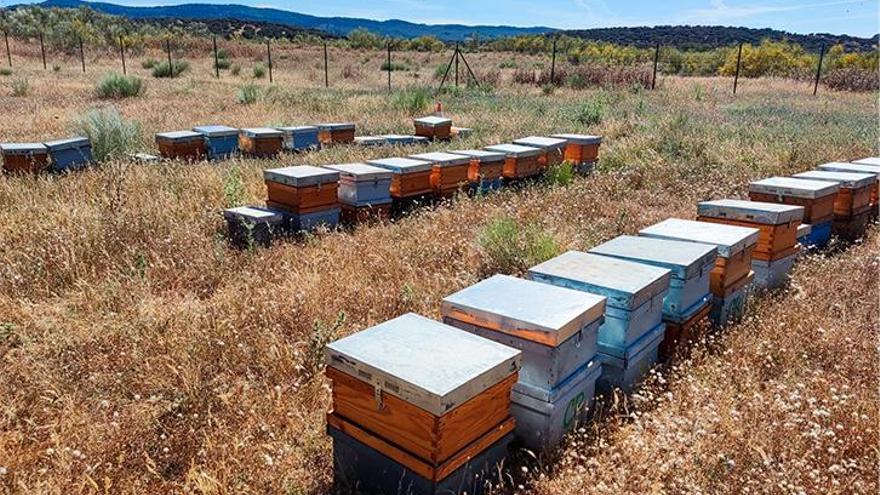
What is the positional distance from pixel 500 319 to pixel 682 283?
4.27ft

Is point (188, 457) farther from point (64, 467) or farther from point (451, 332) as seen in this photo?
point (451, 332)

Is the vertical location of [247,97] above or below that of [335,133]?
above

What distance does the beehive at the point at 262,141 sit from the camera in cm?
873

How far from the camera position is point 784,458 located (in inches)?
105

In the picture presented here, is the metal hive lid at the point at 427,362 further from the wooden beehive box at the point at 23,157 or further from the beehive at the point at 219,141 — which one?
the beehive at the point at 219,141

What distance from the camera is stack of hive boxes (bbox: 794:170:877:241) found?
5965 millimetres

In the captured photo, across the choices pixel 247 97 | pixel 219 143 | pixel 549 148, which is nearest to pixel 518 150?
pixel 549 148

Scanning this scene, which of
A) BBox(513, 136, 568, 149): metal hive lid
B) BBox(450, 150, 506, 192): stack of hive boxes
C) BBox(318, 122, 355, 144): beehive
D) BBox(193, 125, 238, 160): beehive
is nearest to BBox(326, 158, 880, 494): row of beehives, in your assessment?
BBox(450, 150, 506, 192): stack of hive boxes

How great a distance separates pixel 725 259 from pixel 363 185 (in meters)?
3.35

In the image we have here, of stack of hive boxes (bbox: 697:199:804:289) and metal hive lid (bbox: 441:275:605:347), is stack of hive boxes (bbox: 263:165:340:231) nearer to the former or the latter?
metal hive lid (bbox: 441:275:605:347)

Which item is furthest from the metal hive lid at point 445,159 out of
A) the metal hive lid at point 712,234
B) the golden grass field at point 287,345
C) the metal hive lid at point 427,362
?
the metal hive lid at point 427,362

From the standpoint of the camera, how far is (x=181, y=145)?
8.33 metres

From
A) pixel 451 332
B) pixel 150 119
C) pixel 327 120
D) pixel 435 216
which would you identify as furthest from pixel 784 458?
pixel 150 119

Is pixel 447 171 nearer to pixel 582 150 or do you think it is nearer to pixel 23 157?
pixel 582 150
